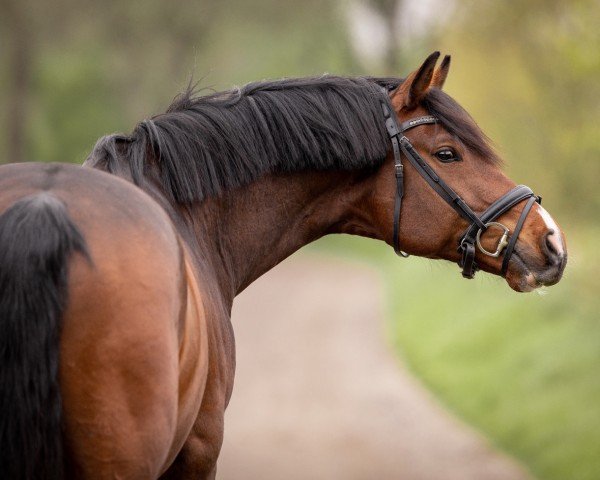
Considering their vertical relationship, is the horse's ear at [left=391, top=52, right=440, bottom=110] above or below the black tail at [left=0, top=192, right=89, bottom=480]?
above

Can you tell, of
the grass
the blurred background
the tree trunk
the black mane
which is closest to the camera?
the black mane

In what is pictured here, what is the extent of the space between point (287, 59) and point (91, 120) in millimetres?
9628

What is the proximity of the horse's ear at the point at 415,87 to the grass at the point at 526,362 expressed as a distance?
2913 mm

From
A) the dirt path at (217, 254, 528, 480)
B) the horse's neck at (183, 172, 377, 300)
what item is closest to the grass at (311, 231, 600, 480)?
the dirt path at (217, 254, 528, 480)

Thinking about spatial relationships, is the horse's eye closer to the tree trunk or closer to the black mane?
the black mane

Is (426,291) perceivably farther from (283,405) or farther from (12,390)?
(12,390)

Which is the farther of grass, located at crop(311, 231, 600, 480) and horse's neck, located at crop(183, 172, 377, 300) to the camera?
grass, located at crop(311, 231, 600, 480)

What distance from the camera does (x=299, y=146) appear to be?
4.23 m

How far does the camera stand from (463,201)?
4.27 m

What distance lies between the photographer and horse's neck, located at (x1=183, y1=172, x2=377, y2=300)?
13.8 feet

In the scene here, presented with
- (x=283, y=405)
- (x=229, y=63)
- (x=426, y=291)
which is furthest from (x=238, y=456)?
(x=229, y=63)

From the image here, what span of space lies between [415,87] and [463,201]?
1.91ft

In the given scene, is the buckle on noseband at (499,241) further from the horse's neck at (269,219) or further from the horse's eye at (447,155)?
the horse's neck at (269,219)

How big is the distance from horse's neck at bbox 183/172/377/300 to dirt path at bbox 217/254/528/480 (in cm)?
478
